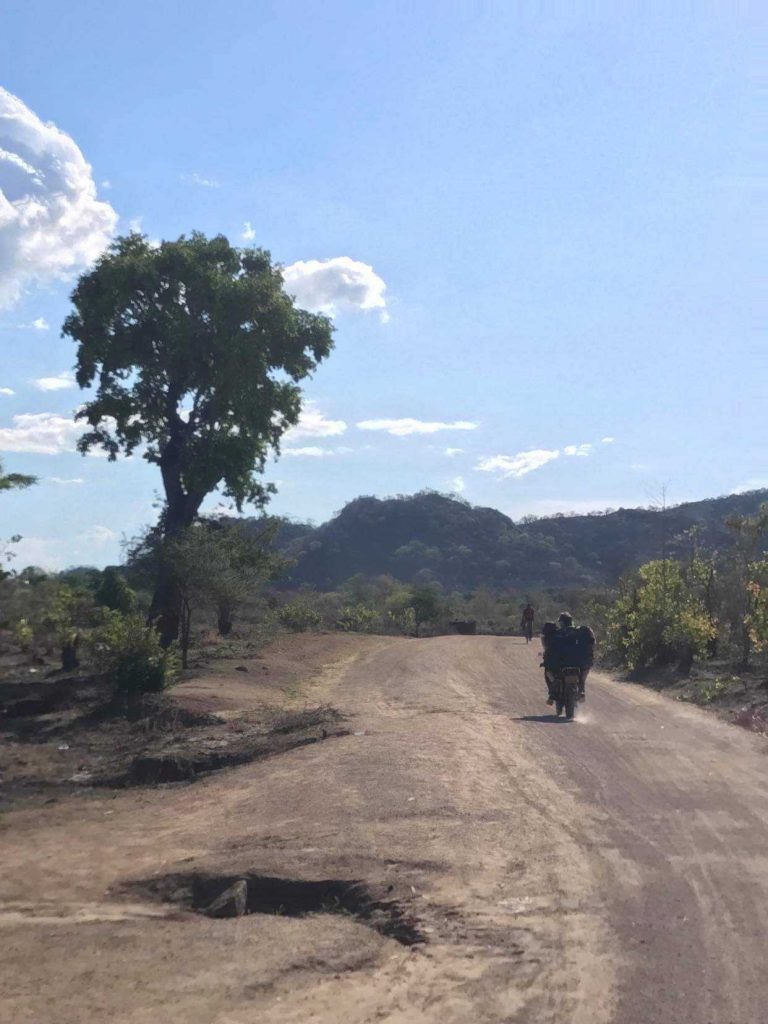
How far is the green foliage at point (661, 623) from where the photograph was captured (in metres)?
21.5

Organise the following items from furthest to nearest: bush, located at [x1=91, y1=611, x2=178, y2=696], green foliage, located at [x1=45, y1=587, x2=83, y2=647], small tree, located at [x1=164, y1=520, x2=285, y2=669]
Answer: green foliage, located at [x1=45, y1=587, x2=83, y2=647], small tree, located at [x1=164, y1=520, x2=285, y2=669], bush, located at [x1=91, y1=611, x2=178, y2=696]

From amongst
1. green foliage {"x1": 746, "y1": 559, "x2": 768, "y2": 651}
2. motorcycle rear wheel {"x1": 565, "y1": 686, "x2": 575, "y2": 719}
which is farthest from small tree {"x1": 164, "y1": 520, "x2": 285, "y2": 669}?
green foliage {"x1": 746, "y1": 559, "x2": 768, "y2": 651}

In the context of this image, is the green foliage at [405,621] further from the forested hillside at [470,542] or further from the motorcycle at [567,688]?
the forested hillside at [470,542]

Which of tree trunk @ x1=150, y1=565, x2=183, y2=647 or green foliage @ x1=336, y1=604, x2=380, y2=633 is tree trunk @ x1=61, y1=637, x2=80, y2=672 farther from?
green foliage @ x1=336, y1=604, x2=380, y2=633

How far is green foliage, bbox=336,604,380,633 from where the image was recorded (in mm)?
44594

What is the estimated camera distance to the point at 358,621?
44812 millimetres

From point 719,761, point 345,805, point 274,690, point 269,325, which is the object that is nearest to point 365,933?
point 345,805

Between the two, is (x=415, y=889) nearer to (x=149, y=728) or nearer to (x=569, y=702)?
(x=569, y=702)

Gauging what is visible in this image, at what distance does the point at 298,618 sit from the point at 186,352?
1760cm

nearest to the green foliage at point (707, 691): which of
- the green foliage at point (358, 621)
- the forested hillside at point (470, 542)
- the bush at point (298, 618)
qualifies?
the bush at point (298, 618)

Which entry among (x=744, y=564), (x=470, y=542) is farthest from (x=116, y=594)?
(x=470, y=542)

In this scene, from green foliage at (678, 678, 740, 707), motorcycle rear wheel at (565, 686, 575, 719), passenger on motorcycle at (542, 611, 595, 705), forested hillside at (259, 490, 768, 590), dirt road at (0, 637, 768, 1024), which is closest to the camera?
dirt road at (0, 637, 768, 1024)

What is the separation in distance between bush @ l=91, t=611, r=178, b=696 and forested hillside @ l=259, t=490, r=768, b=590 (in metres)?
82.3

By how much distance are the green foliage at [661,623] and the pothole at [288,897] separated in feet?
53.1
